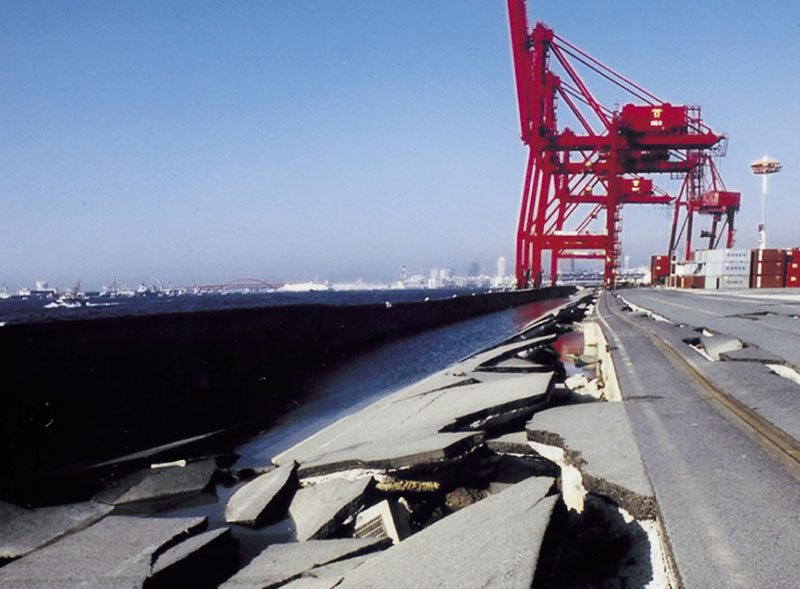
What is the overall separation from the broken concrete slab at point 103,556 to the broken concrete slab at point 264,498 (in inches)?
10.3

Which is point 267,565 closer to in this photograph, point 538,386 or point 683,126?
point 538,386

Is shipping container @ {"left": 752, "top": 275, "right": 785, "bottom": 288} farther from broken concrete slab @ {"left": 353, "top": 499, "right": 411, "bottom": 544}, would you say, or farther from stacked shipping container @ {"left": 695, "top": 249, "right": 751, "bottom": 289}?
broken concrete slab @ {"left": 353, "top": 499, "right": 411, "bottom": 544}

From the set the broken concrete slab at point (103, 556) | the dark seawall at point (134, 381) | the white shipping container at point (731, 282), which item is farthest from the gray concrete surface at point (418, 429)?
the white shipping container at point (731, 282)

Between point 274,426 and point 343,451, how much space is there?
255cm

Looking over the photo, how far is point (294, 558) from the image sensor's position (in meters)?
1.88

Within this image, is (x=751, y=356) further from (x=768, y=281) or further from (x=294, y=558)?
(x=768, y=281)

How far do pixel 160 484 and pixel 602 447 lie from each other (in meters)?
2.50

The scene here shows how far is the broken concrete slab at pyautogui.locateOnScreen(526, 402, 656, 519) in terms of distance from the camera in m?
1.69

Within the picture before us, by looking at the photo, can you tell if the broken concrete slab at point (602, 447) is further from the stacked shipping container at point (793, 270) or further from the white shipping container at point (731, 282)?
the white shipping container at point (731, 282)

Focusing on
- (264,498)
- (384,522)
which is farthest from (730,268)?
(384,522)

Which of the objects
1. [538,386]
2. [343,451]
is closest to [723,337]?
[538,386]

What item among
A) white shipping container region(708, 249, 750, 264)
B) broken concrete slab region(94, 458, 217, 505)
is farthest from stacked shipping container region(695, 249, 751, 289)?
broken concrete slab region(94, 458, 217, 505)

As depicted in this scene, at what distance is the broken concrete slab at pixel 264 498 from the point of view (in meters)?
2.56

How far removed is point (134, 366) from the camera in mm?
6156
